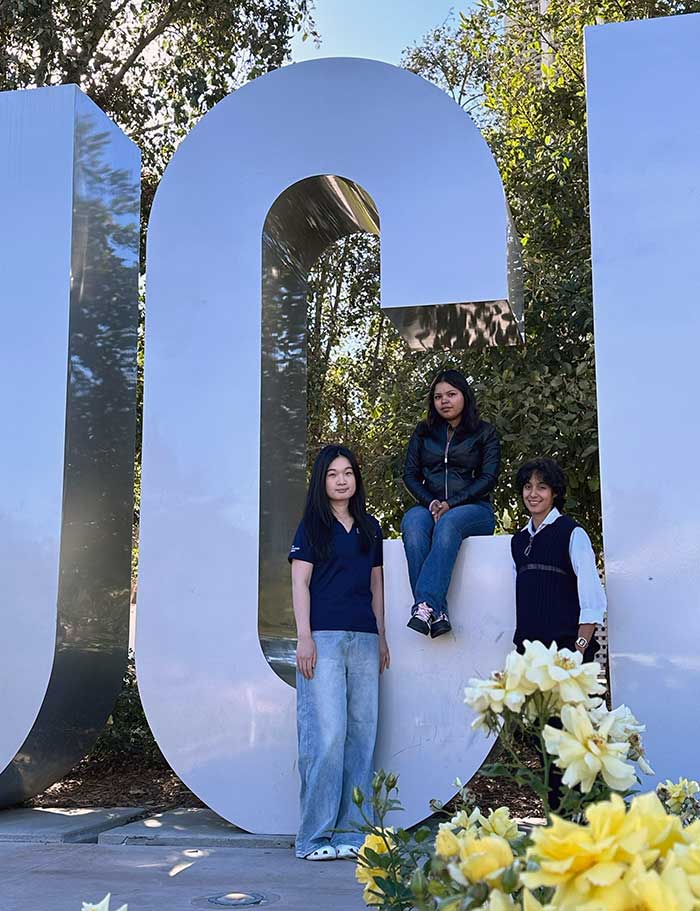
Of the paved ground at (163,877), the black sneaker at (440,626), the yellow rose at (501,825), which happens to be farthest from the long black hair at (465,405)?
the yellow rose at (501,825)

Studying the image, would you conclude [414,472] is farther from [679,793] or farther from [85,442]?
[679,793]

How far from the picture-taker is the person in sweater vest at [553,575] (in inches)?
177

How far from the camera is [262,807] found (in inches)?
202

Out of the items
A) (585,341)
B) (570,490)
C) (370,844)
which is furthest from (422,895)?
(585,341)

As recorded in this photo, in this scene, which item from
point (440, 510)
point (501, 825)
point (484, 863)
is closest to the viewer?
point (484, 863)

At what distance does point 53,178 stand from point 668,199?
3225 mm

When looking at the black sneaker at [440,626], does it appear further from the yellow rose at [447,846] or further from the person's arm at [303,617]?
the yellow rose at [447,846]

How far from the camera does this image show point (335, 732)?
4.75m

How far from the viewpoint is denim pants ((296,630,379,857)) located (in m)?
4.71

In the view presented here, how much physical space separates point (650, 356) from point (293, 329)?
1984 mm

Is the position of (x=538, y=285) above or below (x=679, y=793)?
above

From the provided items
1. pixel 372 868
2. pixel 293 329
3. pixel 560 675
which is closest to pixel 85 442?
pixel 293 329

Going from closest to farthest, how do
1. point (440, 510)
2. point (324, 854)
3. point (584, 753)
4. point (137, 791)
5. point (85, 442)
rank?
point (584, 753) → point (324, 854) → point (440, 510) → point (85, 442) → point (137, 791)

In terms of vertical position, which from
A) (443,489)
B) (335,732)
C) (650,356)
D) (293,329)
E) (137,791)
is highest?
(293,329)
